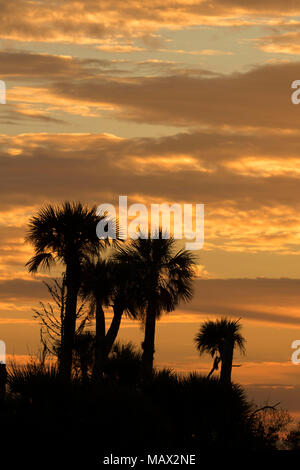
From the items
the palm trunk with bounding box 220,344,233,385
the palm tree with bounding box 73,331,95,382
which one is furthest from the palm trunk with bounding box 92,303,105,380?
the palm tree with bounding box 73,331,95,382

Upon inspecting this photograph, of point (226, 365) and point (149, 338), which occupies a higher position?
point (149, 338)

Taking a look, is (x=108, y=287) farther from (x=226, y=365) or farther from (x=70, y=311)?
(x=226, y=365)

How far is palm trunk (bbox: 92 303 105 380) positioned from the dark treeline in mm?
49

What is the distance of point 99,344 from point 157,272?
12056 mm

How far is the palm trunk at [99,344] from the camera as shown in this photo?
38719 mm

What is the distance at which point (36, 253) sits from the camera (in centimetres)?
4509

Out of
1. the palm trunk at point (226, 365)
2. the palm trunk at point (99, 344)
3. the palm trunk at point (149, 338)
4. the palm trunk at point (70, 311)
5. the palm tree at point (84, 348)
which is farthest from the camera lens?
the palm tree at point (84, 348)

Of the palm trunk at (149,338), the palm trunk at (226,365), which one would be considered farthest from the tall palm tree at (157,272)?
the palm trunk at (226,365)

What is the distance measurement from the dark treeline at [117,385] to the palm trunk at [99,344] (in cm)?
5

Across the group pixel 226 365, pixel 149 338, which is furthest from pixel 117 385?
pixel 149 338

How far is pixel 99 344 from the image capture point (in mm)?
39969

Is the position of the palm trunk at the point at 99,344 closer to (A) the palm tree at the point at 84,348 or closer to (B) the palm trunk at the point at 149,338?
(B) the palm trunk at the point at 149,338

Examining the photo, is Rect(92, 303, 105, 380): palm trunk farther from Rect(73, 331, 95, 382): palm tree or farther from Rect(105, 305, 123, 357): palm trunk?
Rect(73, 331, 95, 382): palm tree

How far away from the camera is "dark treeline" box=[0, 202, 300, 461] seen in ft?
89.4
